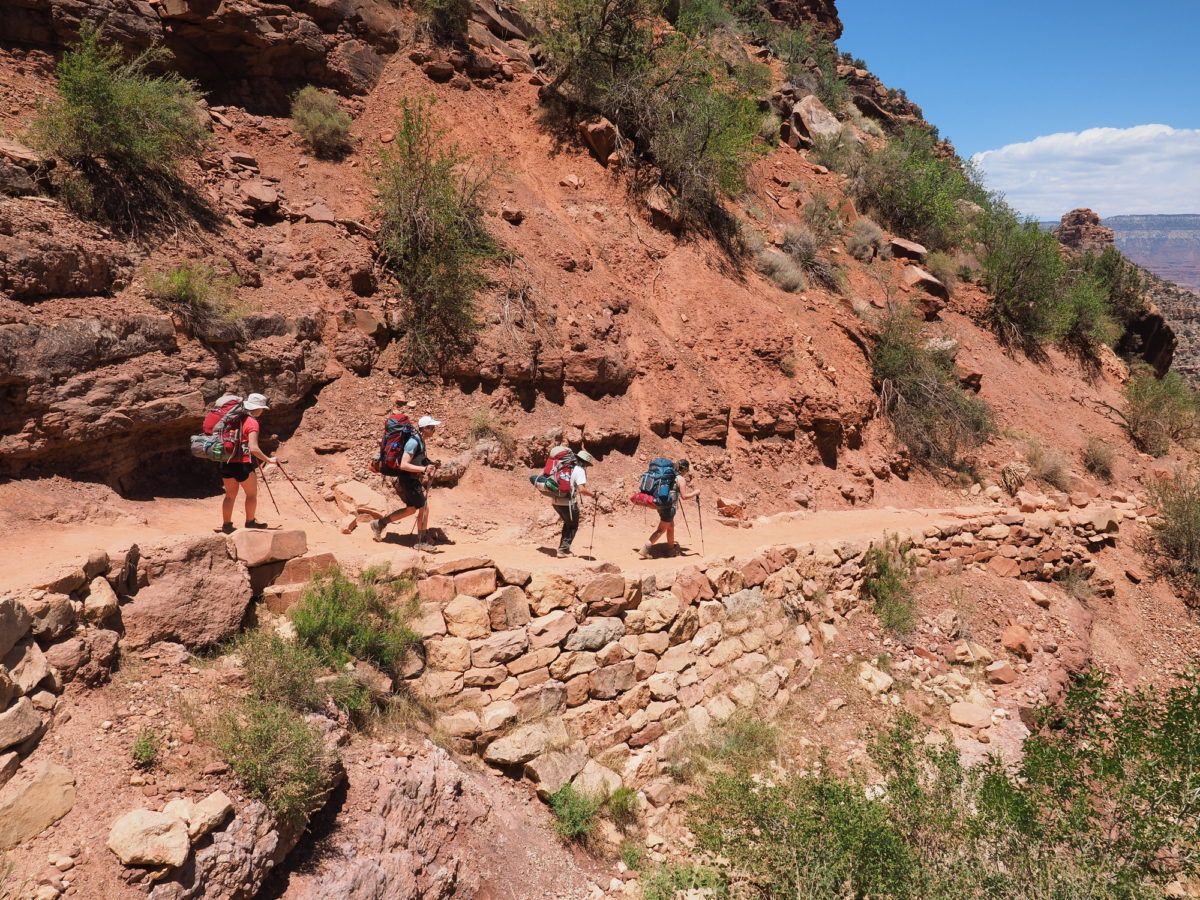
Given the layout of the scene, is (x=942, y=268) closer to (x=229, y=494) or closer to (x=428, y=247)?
(x=428, y=247)

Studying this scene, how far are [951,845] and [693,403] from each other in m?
7.94

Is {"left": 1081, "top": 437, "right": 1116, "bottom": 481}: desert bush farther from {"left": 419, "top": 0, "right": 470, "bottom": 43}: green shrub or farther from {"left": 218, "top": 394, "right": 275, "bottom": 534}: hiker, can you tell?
{"left": 218, "top": 394, "right": 275, "bottom": 534}: hiker

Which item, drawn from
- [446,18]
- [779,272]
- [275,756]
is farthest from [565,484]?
[446,18]

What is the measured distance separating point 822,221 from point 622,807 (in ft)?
53.1

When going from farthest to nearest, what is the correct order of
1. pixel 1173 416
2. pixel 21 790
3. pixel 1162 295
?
pixel 1162 295, pixel 1173 416, pixel 21 790

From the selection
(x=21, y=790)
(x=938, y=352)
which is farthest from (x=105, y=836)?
(x=938, y=352)

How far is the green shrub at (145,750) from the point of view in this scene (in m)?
4.06

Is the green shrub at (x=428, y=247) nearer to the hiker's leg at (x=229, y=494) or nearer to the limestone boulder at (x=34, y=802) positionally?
the hiker's leg at (x=229, y=494)

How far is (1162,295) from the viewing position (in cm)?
4384

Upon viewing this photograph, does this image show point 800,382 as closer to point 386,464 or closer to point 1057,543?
point 1057,543

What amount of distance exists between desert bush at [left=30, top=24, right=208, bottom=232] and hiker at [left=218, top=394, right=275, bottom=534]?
355 centimetres

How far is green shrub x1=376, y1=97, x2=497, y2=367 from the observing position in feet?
34.4

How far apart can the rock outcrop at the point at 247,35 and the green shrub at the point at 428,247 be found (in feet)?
8.85

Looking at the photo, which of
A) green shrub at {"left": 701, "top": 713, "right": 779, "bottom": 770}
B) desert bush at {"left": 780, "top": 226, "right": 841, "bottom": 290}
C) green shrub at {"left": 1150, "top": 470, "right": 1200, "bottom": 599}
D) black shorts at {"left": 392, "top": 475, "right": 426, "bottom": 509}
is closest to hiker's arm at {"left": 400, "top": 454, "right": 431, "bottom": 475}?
black shorts at {"left": 392, "top": 475, "right": 426, "bottom": 509}
